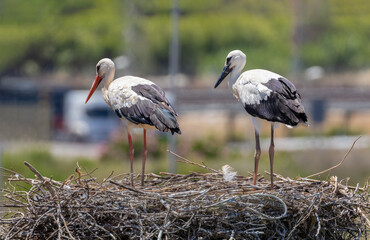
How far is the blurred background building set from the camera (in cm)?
4084

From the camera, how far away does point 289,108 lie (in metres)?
8.62

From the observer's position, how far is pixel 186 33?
61.4 m

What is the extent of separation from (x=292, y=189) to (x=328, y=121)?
4305 cm

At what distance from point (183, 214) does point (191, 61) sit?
54010 mm

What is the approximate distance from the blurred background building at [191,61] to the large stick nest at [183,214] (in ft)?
64.9

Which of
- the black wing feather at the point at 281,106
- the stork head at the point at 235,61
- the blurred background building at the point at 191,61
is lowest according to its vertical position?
the blurred background building at the point at 191,61

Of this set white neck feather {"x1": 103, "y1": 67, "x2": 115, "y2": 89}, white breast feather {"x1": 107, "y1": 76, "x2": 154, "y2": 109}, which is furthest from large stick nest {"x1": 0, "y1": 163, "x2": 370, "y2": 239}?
white neck feather {"x1": 103, "y1": 67, "x2": 115, "y2": 89}

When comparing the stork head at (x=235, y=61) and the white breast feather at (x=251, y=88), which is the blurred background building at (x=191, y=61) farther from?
the white breast feather at (x=251, y=88)

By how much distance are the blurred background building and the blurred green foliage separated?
0.08m

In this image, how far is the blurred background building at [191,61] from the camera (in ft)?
134

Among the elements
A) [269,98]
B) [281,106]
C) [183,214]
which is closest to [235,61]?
[269,98]

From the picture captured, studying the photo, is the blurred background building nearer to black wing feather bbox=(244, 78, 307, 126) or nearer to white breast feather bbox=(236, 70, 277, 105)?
white breast feather bbox=(236, 70, 277, 105)

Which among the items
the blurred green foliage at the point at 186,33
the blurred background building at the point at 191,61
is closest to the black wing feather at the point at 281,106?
the blurred background building at the point at 191,61

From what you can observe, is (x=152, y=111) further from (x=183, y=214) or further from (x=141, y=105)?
(x=183, y=214)
